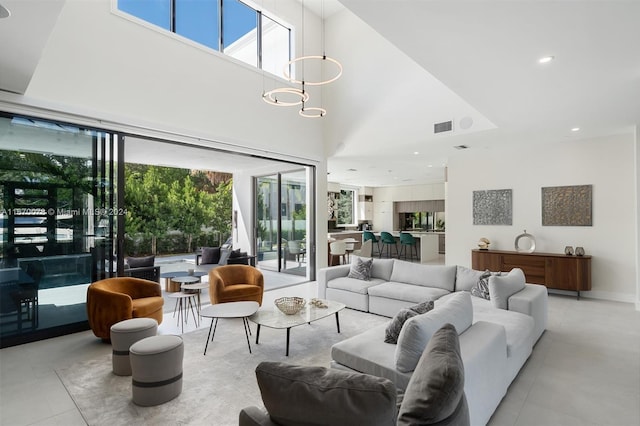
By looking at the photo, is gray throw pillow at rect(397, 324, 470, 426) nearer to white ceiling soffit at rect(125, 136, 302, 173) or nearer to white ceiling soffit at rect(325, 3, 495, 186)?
white ceiling soffit at rect(325, 3, 495, 186)

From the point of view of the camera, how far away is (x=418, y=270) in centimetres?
504

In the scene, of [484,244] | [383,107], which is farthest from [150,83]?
[484,244]

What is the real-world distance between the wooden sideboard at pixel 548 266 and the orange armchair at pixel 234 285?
4541 millimetres

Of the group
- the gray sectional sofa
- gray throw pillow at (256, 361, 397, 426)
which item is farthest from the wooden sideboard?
gray throw pillow at (256, 361, 397, 426)

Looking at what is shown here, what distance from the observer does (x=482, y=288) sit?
4199 mm

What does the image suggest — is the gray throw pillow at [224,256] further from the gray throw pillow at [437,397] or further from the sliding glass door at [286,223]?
the gray throw pillow at [437,397]

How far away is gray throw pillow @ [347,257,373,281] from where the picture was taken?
5406mm

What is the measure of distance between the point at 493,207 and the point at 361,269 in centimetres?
350

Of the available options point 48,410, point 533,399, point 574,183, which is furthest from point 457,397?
point 574,183

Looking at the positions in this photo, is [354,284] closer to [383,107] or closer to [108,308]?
[108,308]

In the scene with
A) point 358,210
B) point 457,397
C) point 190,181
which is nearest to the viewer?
point 457,397

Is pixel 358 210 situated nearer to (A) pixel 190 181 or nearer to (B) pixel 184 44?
(A) pixel 190 181

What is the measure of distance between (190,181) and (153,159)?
215 inches

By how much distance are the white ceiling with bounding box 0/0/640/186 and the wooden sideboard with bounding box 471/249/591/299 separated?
6.87 feet
